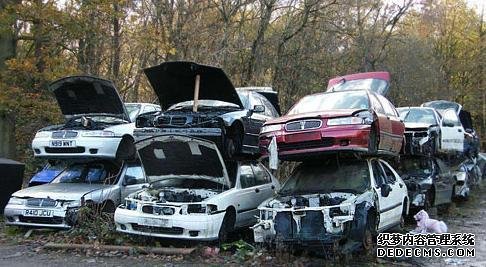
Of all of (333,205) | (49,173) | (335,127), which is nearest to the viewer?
(333,205)

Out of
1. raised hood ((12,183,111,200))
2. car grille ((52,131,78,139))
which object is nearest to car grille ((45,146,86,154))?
car grille ((52,131,78,139))

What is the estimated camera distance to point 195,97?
1047 centimetres

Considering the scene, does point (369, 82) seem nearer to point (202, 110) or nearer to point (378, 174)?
point (378, 174)

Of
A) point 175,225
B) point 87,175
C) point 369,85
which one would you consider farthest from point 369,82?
point 87,175

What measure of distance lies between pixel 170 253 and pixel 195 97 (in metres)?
3.18

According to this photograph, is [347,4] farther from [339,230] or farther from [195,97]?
[339,230]

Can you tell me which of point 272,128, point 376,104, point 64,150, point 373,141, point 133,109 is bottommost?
point 64,150

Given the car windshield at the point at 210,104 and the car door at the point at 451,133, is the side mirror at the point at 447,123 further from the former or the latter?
the car windshield at the point at 210,104

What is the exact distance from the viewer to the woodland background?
14695 mm

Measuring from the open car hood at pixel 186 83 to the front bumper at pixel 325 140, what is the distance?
1.79 m

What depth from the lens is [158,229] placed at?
8945 millimetres

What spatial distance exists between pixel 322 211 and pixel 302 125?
5.60ft

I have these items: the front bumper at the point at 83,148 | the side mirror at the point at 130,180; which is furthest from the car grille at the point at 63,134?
the side mirror at the point at 130,180

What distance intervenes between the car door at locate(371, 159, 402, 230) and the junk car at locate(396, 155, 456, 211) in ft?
8.34
